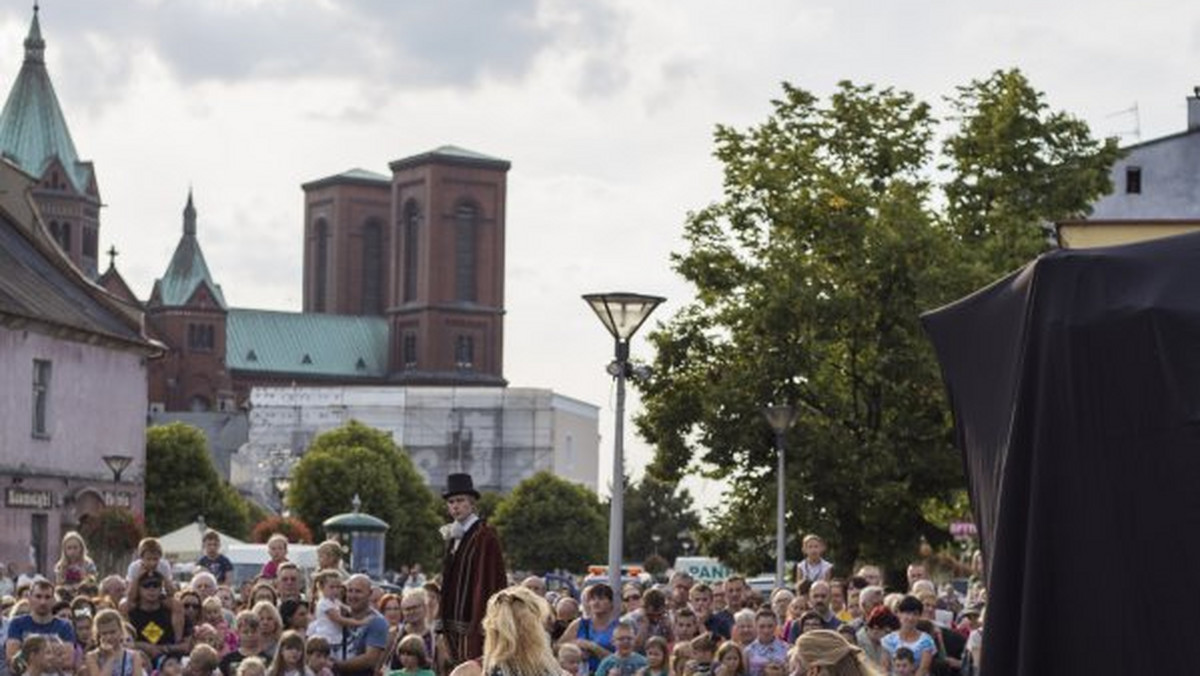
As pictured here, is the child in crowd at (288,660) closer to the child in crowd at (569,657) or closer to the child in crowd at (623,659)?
the child in crowd at (623,659)

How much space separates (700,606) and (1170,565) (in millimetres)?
14337

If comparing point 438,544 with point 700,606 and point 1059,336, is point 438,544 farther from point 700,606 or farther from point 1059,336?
point 1059,336

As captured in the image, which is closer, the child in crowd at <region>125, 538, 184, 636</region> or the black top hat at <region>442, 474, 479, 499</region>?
the black top hat at <region>442, 474, 479, 499</region>

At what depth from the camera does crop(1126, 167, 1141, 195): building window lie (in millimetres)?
65625

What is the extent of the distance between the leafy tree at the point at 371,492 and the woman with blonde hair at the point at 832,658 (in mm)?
123925

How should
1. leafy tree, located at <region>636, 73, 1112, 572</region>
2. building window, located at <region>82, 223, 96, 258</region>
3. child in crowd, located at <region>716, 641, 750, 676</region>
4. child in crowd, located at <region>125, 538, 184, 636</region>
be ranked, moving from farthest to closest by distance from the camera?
building window, located at <region>82, 223, 96, 258</region> → leafy tree, located at <region>636, 73, 1112, 572</region> → child in crowd, located at <region>125, 538, 184, 636</region> → child in crowd, located at <region>716, 641, 750, 676</region>

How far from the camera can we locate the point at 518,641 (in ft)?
27.9

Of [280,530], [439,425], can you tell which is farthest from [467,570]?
[439,425]

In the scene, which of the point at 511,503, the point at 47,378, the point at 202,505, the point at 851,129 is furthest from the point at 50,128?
the point at 851,129

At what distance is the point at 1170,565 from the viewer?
202 inches

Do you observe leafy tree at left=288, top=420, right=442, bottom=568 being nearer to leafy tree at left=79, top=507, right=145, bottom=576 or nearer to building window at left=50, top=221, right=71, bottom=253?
building window at left=50, top=221, right=71, bottom=253

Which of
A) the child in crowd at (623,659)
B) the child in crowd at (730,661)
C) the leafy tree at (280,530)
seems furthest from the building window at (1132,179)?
the child in crowd at (730,661)

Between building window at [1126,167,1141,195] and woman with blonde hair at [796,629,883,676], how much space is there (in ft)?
197

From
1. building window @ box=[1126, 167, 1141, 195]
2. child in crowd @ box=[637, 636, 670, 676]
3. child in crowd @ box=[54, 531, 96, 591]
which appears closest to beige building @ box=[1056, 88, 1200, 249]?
building window @ box=[1126, 167, 1141, 195]
